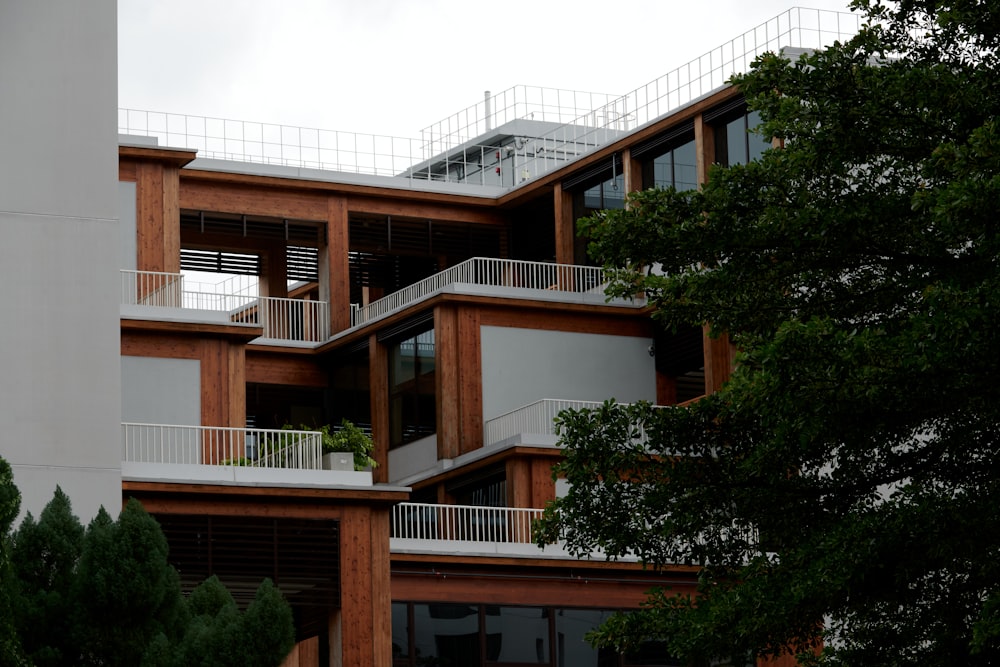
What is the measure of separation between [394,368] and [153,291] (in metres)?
10.4

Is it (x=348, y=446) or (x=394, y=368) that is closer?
(x=348, y=446)

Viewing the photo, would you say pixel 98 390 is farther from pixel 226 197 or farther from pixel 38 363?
pixel 226 197

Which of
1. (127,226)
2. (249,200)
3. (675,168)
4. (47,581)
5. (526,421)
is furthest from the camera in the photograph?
(249,200)

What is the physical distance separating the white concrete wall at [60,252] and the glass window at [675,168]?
21.6 m

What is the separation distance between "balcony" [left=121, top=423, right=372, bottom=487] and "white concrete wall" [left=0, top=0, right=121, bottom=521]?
5250mm

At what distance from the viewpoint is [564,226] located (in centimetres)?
5325

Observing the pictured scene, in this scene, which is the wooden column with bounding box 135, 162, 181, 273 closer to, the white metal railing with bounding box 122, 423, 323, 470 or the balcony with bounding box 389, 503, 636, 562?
the white metal railing with bounding box 122, 423, 323, 470

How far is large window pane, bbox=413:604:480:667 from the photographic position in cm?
3641

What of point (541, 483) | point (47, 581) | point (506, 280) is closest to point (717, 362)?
point (541, 483)

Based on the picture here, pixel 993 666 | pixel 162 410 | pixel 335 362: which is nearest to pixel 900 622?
pixel 993 666

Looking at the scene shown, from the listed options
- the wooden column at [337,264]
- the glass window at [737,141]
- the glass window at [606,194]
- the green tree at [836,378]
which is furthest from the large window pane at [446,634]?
the wooden column at [337,264]

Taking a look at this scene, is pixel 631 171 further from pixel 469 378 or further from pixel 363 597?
pixel 363 597

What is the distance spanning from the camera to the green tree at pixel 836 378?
1852cm

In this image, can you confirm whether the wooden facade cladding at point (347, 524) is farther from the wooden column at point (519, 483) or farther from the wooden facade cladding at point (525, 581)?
the wooden column at point (519, 483)
